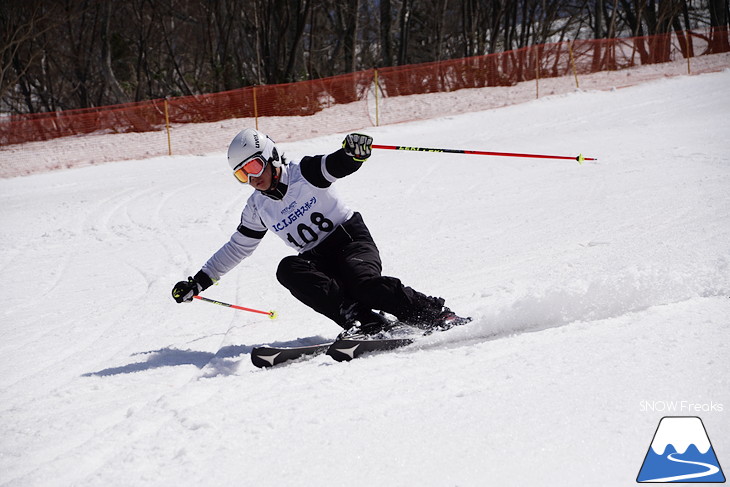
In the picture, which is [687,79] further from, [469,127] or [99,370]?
[99,370]

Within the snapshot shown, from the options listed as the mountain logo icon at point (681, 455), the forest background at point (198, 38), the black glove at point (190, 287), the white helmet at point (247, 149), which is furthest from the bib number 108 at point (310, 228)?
the forest background at point (198, 38)

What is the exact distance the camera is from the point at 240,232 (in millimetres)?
4891

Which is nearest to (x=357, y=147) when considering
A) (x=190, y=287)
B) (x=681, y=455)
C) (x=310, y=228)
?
(x=310, y=228)

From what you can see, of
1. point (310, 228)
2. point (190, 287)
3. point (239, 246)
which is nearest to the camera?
point (310, 228)

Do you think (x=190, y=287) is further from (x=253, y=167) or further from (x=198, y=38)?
(x=198, y=38)

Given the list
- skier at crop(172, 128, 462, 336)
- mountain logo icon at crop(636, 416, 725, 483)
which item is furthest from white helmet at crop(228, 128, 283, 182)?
mountain logo icon at crop(636, 416, 725, 483)

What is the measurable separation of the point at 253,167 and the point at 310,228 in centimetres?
59

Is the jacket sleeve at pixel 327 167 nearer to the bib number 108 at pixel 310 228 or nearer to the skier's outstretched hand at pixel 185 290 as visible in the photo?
the bib number 108 at pixel 310 228

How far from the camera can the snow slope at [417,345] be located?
261 cm

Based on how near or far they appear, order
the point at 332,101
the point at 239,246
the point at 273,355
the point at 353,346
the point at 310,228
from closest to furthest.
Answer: the point at 353,346
the point at 273,355
the point at 310,228
the point at 239,246
the point at 332,101

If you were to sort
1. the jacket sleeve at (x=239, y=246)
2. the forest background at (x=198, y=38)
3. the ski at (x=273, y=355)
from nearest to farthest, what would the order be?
the ski at (x=273, y=355) → the jacket sleeve at (x=239, y=246) → the forest background at (x=198, y=38)

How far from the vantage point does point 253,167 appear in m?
4.47

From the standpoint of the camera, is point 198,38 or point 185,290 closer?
point 185,290

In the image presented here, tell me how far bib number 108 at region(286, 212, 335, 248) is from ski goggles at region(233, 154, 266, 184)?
0.48 metres
